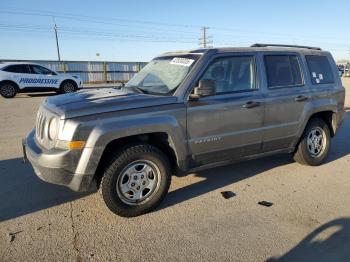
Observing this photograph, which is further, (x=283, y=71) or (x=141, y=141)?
(x=283, y=71)

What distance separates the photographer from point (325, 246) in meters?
3.47

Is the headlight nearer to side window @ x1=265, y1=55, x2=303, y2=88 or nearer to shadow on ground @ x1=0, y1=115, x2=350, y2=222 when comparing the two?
shadow on ground @ x1=0, y1=115, x2=350, y2=222

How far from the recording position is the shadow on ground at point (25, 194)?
4.21 m

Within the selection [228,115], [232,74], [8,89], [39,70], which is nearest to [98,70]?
[39,70]

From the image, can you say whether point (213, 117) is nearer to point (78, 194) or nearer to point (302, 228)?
point (302, 228)

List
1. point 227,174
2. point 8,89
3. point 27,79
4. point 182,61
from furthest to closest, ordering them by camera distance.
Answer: point 27,79 < point 8,89 < point 227,174 < point 182,61

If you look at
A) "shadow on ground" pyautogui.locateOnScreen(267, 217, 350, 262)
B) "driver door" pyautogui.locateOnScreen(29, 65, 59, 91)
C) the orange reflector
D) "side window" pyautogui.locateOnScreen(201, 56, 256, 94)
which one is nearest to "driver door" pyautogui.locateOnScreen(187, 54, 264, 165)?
"side window" pyautogui.locateOnScreen(201, 56, 256, 94)

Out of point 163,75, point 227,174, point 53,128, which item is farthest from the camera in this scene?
point 227,174

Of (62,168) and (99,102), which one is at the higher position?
(99,102)

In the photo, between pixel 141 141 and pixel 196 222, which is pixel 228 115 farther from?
pixel 196 222

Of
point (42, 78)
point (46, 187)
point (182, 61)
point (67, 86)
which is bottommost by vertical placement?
point (67, 86)

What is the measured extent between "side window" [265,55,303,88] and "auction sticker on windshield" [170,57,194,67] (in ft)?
3.90

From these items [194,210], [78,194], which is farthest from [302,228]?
[78,194]

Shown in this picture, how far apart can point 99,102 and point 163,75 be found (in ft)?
3.89
